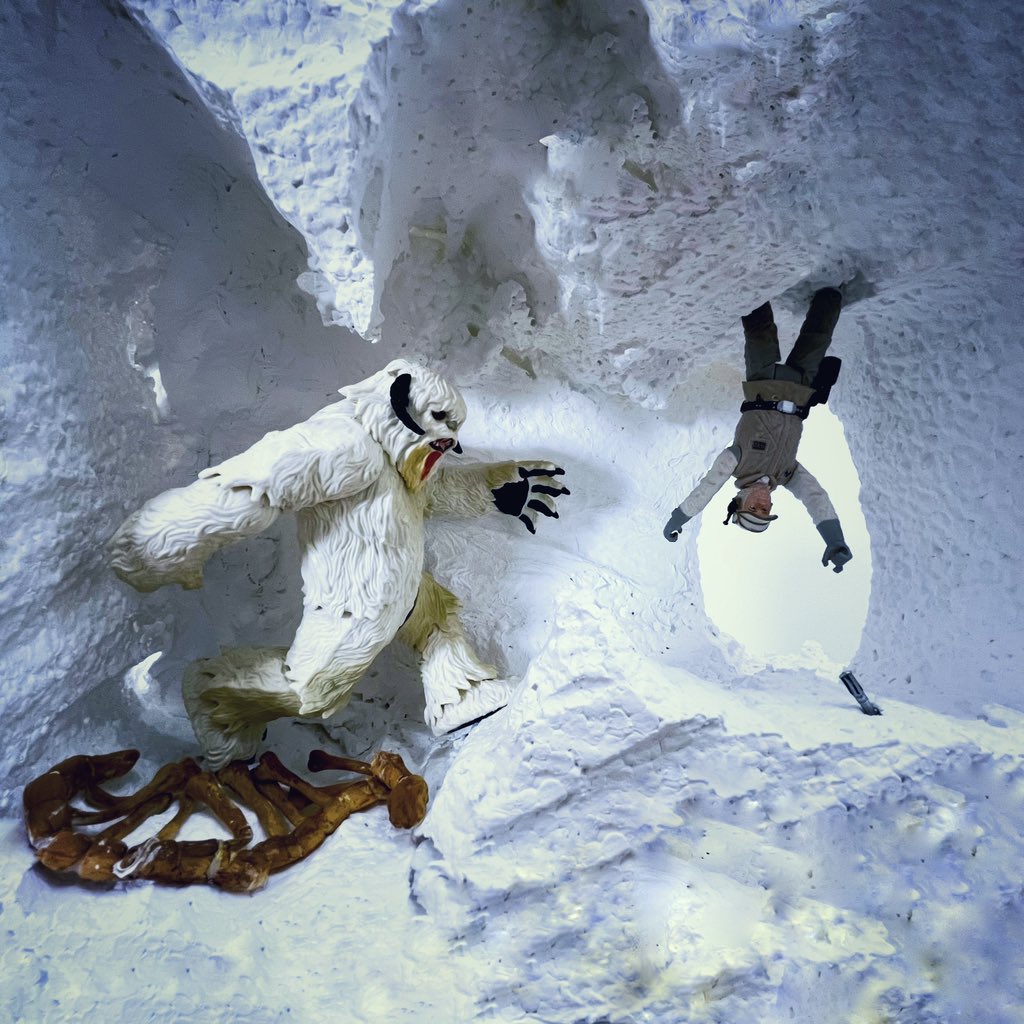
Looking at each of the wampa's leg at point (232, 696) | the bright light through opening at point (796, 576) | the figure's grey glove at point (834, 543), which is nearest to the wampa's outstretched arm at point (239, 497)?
the wampa's leg at point (232, 696)

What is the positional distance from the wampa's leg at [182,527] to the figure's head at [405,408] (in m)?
0.14

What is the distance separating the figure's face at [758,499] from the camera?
805 mm

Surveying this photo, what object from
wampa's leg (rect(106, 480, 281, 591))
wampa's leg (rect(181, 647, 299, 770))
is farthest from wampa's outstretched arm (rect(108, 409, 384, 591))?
wampa's leg (rect(181, 647, 299, 770))

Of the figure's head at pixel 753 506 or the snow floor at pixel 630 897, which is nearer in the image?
the snow floor at pixel 630 897

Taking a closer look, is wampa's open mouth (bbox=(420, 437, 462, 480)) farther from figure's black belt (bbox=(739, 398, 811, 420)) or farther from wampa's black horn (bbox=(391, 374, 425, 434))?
figure's black belt (bbox=(739, 398, 811, 420))

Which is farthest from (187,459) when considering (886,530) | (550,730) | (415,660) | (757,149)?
(886,530)

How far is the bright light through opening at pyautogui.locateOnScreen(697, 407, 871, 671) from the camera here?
121 centimetres

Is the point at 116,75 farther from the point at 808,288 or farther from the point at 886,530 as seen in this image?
the point at 886,530

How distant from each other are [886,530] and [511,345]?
529 millimetres

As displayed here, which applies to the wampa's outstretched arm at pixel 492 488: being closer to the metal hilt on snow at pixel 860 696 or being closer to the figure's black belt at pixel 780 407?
the figure's black belt at pixel 780 407

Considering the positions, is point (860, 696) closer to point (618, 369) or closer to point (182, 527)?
point (618, 369)

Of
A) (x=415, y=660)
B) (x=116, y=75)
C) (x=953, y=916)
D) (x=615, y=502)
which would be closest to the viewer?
(x=953, y=916)

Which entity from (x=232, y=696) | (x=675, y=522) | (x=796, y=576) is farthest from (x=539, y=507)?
(x=796, y=576)

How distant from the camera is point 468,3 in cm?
66
